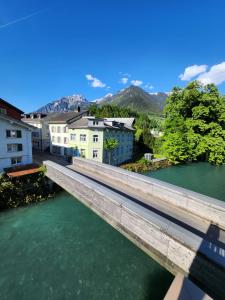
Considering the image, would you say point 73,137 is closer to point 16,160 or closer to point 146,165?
point 16,160

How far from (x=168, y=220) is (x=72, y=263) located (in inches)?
220

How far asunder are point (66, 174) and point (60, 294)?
26.5ft

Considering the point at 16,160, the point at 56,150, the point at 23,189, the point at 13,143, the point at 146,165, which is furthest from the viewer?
the point at 56,150

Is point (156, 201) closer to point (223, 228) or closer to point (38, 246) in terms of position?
point (223, 228)

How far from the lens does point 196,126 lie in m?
31.5

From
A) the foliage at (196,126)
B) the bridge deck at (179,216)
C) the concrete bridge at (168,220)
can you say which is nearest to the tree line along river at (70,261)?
the concrete bridge at (168,220)

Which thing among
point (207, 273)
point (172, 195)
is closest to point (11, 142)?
point (172, 195)

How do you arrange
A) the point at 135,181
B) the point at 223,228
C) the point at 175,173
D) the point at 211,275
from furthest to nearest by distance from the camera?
the point at 175,173 < the point at 135,181 < the point at 223,228 < the point at 211,275

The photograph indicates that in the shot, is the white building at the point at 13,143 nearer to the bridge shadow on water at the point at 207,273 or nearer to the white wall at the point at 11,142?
the white wall at the point at 11,142

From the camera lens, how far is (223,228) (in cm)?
878

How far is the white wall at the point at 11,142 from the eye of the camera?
17922 mm

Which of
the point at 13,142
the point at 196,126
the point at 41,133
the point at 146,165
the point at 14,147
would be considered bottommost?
the point at 146,165

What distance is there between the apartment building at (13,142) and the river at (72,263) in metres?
7.54

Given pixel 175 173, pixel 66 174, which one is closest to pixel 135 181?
pixel 66 174
